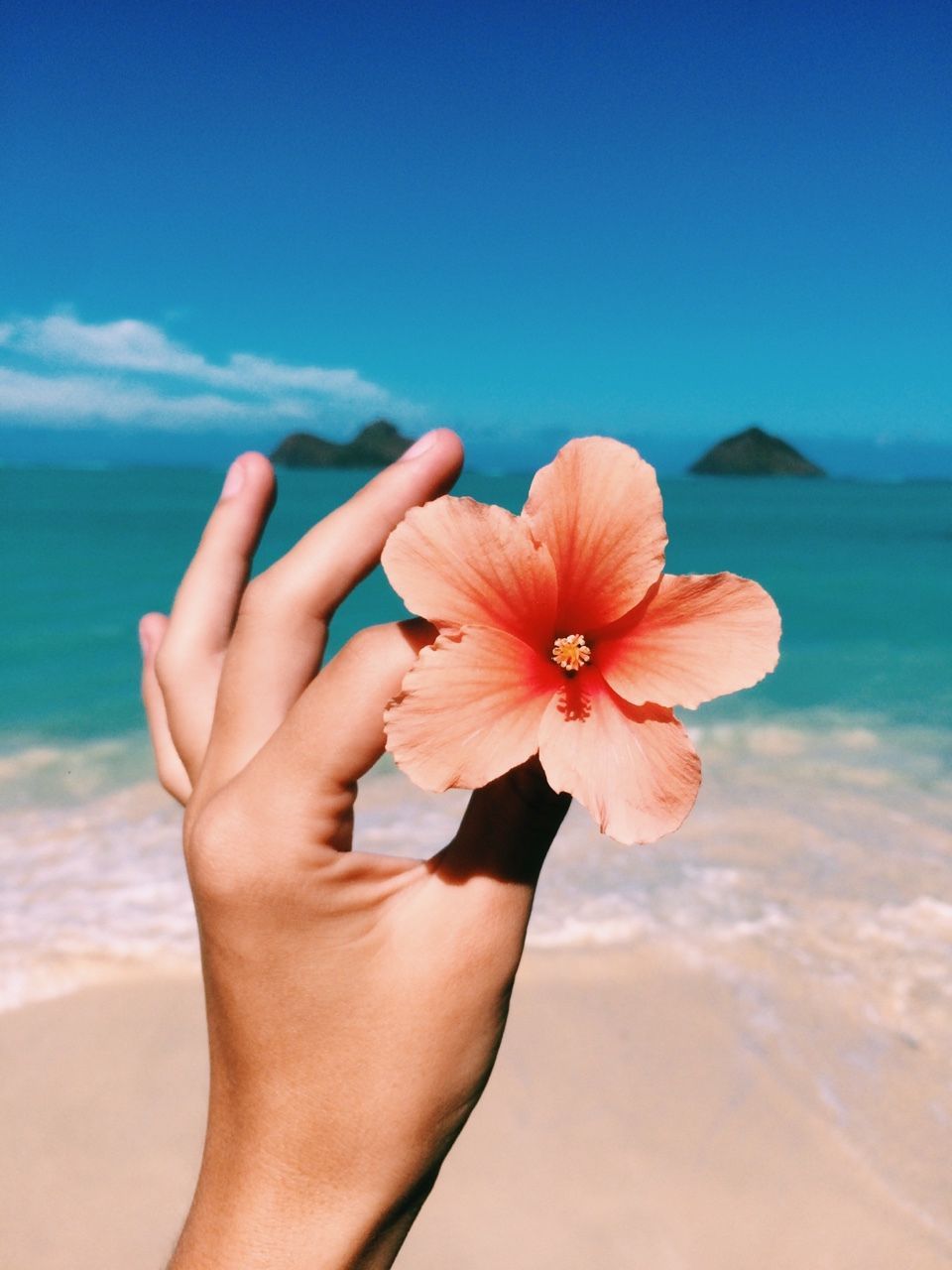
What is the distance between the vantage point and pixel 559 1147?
2840mm

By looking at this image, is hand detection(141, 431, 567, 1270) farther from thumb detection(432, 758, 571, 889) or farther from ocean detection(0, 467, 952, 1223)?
ocean detection(0, 467, 952, 1223)

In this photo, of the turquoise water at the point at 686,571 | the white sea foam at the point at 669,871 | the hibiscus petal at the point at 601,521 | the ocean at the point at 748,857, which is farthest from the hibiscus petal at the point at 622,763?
the turquoise water at the point at 686,571

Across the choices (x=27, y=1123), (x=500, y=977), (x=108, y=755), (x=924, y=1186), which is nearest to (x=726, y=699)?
(x=108, y=755)

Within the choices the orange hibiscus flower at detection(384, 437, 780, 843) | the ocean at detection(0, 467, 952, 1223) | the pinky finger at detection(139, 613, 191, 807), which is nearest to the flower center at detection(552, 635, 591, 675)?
the orange hibiscus flower at detection(384, 437, 780, 843)

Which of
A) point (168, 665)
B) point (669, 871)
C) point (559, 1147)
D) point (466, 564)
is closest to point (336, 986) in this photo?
point (466, 564)

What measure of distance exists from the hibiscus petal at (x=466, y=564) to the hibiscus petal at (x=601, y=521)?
0.03 meters

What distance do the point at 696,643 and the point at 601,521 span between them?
0.16m

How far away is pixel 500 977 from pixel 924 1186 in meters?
2.21

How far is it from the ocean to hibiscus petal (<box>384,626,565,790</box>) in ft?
8.16

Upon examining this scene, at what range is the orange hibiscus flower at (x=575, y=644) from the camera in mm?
956

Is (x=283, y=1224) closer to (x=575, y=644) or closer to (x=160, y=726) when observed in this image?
(x=575, y=644)

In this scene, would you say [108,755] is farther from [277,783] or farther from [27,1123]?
[277,783]

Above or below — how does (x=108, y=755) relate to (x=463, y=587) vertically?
below

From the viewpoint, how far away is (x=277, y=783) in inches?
46.9
